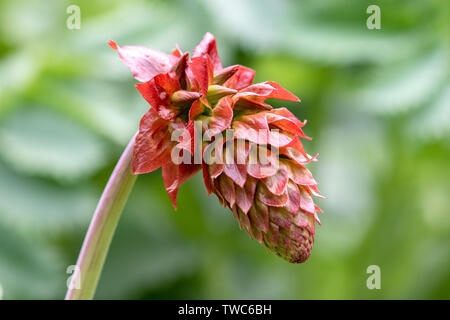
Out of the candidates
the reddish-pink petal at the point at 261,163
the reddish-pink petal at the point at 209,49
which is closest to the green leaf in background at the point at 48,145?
the reddish-pink petal at the point at 209,49

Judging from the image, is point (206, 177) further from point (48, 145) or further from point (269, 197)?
point (48, 145)

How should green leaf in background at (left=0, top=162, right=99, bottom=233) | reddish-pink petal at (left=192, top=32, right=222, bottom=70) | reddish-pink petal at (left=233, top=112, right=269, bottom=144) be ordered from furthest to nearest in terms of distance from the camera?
1. green leaf in background at (left=0, top=162, right=99, bottom=233)
2. reddish-pink petal at (left=192, top=32, right=222, bottom=70)
3. reddish-pink petal at (left=233, top=112, right=269, bottom=144)

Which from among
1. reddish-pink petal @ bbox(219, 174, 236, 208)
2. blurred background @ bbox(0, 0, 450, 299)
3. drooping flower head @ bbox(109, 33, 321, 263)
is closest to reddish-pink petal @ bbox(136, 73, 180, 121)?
drooping flower head @ bbox(109, 33, 321, 263)

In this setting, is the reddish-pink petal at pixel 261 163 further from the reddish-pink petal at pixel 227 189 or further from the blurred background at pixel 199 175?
the blurred background at pixel 199 175

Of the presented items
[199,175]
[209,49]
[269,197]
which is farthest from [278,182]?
[199,175]

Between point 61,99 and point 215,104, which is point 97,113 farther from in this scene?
point 215,104

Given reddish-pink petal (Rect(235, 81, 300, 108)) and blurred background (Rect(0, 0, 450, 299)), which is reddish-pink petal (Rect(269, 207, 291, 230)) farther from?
blurred background (Rect(0, 0, 450, 299))
